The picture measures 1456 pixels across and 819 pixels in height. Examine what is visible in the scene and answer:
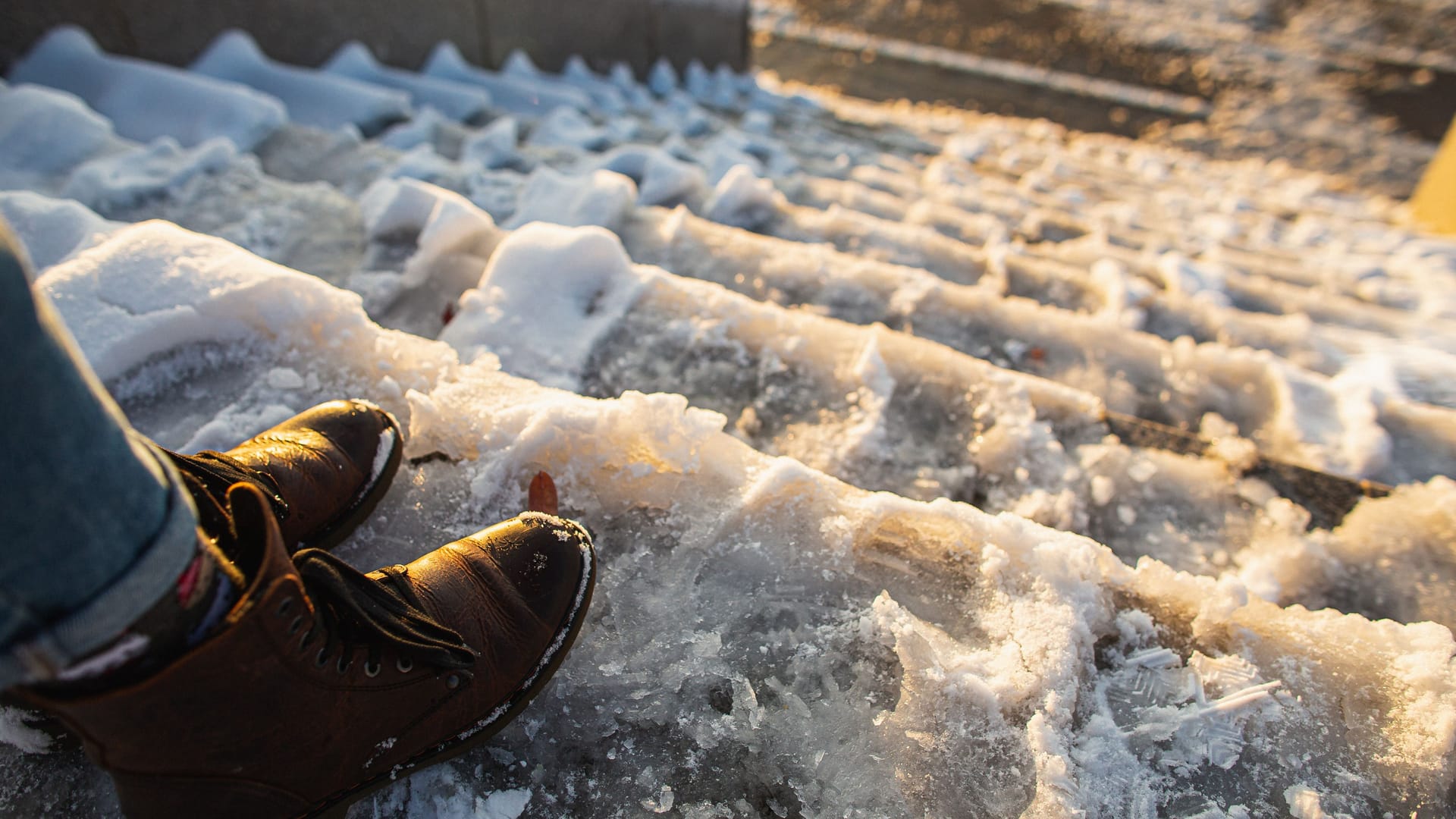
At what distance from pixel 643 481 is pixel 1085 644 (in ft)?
2.81

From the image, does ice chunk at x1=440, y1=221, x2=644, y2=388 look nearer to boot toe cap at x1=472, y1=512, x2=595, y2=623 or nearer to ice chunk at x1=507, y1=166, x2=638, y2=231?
ice chunk at x1=507, y1=166, x2=638, y2=231

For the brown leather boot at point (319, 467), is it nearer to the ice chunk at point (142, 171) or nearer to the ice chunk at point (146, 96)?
the ice chunk at point (142, 171)

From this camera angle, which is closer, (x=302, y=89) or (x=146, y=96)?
(x=146, y=96)

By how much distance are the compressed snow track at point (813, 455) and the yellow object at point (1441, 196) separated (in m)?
2.93

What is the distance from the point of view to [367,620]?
3.18 feet

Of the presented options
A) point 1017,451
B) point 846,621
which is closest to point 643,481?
point 846,621

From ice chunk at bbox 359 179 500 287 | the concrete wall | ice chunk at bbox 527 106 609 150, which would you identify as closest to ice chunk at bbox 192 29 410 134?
the concrete wall

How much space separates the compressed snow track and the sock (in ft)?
0.33

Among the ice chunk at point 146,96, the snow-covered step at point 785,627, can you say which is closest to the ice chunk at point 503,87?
the ice chunk at point 146,96

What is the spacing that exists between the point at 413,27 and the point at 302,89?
1.13 m

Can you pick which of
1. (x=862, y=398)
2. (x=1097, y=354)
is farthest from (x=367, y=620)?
(x=1097, y=354)

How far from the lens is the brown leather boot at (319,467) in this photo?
1.15m

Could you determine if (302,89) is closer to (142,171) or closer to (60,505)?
(142,171)

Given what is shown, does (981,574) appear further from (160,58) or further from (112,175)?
(160,58)
